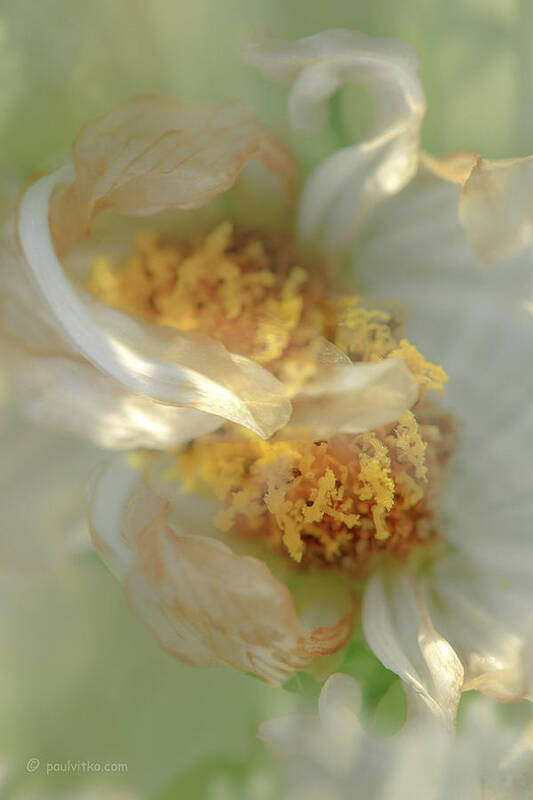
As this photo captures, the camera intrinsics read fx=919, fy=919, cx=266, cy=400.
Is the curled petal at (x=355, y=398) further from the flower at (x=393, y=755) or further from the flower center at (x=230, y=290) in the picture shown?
the flower at (x=393, y=755)

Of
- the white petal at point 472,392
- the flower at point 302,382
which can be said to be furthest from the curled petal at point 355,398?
the white petal at point 472,392

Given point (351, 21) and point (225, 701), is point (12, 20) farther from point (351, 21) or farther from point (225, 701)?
point (225, 701)

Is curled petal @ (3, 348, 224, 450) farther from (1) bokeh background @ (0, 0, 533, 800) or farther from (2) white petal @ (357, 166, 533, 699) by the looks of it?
(2) white petal @ (357, 166, 533, 699)

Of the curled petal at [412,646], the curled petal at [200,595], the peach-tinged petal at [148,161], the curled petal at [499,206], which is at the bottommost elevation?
the curled petal at [412,646]

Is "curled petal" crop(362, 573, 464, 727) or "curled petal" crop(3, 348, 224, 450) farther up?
"curled petal" crop(3, 348, 224, 450)

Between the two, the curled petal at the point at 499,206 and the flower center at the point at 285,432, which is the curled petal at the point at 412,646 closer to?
the flower center at the point at 285,432

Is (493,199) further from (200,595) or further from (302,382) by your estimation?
(200,595)

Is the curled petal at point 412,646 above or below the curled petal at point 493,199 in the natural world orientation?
below

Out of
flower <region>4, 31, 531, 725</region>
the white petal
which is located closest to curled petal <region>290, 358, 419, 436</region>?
flower <region>4, 31, 531, 725</region>
